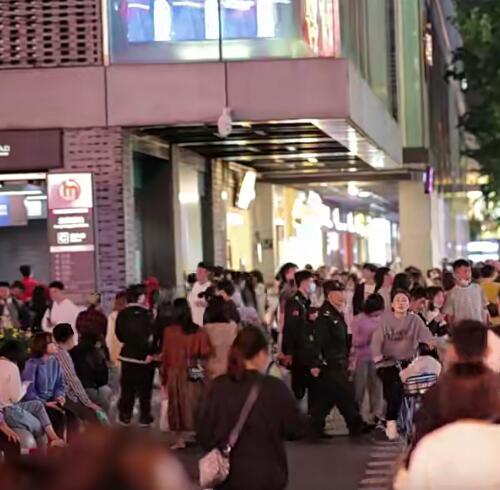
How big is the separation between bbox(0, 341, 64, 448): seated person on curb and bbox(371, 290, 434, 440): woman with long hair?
12.6 ft

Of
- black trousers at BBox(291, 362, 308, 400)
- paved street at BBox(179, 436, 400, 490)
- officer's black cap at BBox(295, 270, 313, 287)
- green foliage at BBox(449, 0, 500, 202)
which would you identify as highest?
green foliage at BBox(449, 0, 500, 202)

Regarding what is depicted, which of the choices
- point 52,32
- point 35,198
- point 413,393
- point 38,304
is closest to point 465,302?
point 413,393

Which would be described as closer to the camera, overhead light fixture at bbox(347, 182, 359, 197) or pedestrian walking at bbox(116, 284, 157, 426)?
pedestrian walking at bbox(116, 284, 157, 426)

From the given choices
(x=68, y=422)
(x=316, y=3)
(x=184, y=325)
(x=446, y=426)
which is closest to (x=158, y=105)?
(x=316, y=3)

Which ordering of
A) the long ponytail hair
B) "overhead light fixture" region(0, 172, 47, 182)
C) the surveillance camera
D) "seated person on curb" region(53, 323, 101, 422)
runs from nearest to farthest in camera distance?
the long ponytail hair
"seated person on curb" region(53, 323, 101, 422)
the surveillance camera
"overhead light fixture" region(0, 172, 47, 182)

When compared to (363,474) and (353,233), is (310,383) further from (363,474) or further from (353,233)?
Result: (353,233)

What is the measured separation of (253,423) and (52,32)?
13941 millimetres

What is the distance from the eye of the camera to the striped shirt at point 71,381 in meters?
12.8

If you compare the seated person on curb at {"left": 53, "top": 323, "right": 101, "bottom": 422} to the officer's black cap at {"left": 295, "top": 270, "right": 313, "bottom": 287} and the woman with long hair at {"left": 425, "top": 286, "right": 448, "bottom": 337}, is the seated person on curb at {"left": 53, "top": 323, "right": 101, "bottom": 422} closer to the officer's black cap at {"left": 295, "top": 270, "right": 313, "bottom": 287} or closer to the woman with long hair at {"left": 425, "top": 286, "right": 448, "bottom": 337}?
the woman with long hair at {"left": 425, "top": 286, "right": 448, "bottom": 337}

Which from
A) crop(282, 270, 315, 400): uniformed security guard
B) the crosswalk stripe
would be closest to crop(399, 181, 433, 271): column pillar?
crop(282, 270, 315, 400): uniformed security guard

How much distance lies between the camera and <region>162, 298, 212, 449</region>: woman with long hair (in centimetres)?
1398

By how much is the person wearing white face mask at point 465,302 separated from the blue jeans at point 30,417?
20.1 ft

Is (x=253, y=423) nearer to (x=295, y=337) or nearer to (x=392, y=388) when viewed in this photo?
(x=392, y=388)

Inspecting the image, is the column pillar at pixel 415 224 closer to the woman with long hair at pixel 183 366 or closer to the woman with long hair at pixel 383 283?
the woman with long hair at pixel 383 283
